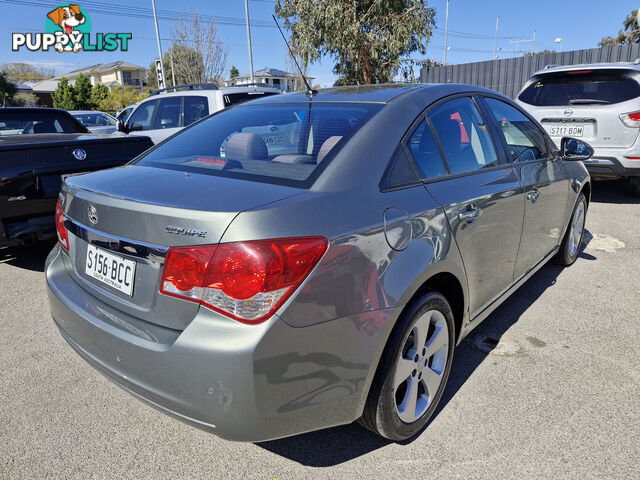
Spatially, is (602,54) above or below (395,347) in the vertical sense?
above

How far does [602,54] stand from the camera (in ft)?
45.7

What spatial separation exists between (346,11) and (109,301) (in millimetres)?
15016

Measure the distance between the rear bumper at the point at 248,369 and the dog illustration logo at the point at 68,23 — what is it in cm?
3663

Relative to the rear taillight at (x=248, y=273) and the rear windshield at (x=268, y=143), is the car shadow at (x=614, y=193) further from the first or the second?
the rear taillight at (x=248, y=273)

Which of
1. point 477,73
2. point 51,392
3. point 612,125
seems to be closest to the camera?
point 51,392

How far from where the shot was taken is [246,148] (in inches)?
90.7

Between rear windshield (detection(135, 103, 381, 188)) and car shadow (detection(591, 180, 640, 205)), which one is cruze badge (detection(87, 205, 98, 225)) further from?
car shadow (detection(591, 180, 640, 205))

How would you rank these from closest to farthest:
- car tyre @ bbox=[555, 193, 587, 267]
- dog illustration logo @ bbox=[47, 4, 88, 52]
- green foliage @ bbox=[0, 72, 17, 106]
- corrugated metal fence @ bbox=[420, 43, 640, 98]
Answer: car tyre @ bbox=[555, 193, 587, 267], corrugated metal fence @ bbox=[420, 43, 640, 98], dog illustration logo @ bbox=[47, 4, 88, 52], green foliage @ bbox=[0, 72, 17, 106]

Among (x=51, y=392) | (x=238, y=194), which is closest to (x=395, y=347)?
(x=238, y=194)

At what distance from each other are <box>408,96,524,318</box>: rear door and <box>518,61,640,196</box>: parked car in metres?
4.24

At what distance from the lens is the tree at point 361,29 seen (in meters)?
15.0

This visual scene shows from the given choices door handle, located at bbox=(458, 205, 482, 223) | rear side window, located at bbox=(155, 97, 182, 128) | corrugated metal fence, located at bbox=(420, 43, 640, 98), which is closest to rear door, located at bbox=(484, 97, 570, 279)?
door handle, located at bbox=(458, 205, 482, 223)

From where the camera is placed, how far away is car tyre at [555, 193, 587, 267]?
4.09 metres

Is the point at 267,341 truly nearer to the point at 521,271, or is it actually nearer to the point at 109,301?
the point at 109,301
